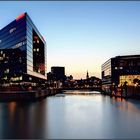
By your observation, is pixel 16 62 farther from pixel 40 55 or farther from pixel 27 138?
pixel 27 138

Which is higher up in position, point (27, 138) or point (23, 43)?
point (23, 43)

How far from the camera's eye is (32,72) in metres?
151

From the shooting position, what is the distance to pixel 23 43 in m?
137

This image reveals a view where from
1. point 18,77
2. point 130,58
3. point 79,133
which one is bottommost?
point 79,133

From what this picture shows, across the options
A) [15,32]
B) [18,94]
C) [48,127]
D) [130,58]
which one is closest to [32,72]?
[15,32]

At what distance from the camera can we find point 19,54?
5497 inches

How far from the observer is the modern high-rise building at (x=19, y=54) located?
13650cm

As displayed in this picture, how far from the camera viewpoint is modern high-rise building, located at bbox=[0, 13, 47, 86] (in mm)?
136500

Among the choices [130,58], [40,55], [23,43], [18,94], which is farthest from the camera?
[130,58]

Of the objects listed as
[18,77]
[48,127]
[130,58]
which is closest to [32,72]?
[18,77]

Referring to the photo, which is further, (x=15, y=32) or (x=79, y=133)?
(x=15, y=32)

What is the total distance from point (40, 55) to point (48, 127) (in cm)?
13535

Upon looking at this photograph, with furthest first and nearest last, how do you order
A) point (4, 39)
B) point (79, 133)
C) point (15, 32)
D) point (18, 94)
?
point (4, 39) < point (15, 32) < point (18, 94) < point (79, 133)

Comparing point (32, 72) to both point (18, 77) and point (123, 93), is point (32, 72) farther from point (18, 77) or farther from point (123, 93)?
point (123, 93)
